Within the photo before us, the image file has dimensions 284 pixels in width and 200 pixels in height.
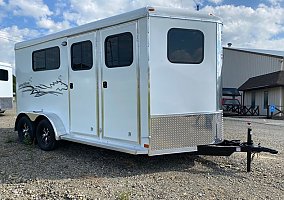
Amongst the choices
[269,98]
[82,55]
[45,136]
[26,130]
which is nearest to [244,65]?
[269,98]

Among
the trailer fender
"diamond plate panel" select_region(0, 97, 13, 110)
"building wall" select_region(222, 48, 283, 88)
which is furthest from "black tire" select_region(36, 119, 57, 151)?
"building wall" select_region(222, 48, 283, 88)

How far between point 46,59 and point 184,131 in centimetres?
400

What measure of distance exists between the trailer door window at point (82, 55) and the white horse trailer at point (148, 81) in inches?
0.8

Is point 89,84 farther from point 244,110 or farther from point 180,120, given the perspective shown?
point 244,110

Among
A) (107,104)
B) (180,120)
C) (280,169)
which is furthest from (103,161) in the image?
(280,169)

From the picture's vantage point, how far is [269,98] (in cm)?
2411

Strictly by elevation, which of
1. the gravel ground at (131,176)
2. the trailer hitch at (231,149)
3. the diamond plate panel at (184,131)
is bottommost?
the gravel ground at (131,176)

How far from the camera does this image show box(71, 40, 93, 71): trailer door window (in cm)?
650

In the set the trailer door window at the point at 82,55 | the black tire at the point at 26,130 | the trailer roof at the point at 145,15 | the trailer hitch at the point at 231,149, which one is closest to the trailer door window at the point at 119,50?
the trailer roof at the point at 145,15

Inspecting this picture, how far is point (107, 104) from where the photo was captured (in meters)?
6.17

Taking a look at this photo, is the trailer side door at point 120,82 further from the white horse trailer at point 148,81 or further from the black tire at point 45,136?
the black tire at point 45,136

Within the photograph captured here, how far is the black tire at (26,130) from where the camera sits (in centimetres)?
812

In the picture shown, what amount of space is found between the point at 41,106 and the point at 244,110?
2024 cm

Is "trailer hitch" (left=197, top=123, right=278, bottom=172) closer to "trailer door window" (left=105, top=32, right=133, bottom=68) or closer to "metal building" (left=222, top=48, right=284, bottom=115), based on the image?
"trailer door window" (left=105, top=32, right=133, bottom=68)
